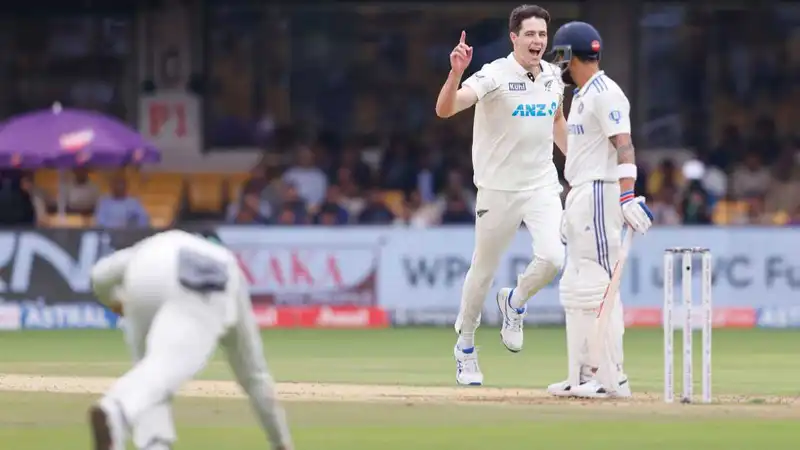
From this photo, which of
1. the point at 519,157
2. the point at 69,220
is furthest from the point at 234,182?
the point at 519,157

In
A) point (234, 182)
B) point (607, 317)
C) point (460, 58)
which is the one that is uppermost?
point (460, 58)

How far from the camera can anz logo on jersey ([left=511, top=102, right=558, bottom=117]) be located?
35.1ft

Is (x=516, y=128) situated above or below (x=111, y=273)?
above

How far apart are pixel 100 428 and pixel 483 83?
4.85 metres

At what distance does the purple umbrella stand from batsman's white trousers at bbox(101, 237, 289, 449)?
1296 centimetres

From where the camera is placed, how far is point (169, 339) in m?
6.51

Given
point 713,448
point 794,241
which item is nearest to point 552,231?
point 713,448

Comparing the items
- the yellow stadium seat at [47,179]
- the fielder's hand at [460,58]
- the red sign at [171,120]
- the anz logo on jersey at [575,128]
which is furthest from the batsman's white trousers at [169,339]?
the red sign at [171,120]

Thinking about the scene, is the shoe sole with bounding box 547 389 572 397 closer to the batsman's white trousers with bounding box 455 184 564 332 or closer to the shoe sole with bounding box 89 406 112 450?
the batsman's white trousers with bounding box 455 184 564 332

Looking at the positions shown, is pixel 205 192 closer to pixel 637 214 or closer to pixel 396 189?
pixel 396 189

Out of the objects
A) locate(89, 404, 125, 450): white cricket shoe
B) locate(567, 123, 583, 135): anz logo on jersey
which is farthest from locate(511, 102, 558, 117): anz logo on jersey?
locate(89, 404, 125, 450): white cricket shoe

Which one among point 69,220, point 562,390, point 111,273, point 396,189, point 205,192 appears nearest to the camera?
point 111,273

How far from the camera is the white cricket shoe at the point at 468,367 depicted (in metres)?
11.1

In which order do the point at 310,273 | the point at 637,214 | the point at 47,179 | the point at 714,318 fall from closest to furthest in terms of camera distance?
1. the point at 637,214
2. the point at 310,273
3. the point at 714,318
4. the point at 47,179
